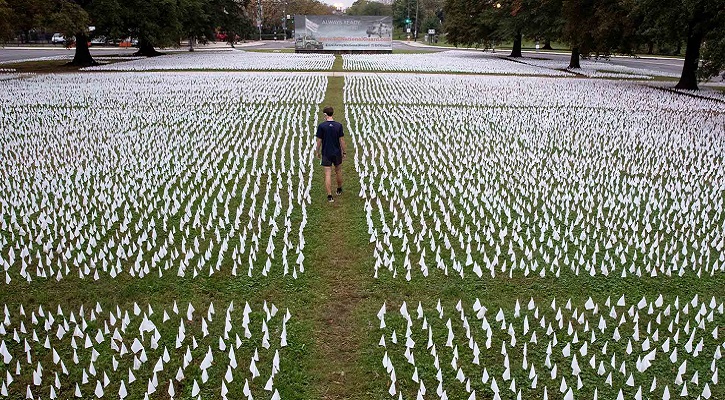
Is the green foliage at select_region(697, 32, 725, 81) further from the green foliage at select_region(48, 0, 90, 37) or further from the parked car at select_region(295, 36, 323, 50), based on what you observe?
the parked car at select_region(295, 36, 323, 50)

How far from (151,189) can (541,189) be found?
6466 millimetres

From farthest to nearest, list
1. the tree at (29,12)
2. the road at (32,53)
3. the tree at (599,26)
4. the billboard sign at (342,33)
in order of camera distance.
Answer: the billboard sign at (342,33)
the road at (32,53)
the tree at (29,12)
the tree at (599,26)

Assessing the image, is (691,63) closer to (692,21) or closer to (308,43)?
(692,21)

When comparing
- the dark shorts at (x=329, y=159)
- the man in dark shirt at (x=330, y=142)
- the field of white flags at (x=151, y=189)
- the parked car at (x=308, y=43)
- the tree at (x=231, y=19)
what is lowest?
the field of white flags at (x=151, y=189)

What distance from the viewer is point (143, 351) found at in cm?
503

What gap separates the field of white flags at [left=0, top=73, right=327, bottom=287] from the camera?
7.04m

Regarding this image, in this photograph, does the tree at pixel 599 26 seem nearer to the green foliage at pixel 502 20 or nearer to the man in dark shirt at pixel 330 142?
the green foliage at pixel 502 20

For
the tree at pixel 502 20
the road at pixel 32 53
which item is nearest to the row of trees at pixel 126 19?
the road at pixel 32 53

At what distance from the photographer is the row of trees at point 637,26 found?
2111cm

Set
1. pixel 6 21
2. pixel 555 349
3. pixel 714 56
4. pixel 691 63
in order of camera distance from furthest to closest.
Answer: pixel 6 21
pixel 691 63
pixel 714 56
pixel 555 349

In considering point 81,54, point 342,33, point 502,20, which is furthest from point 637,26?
point 342,33

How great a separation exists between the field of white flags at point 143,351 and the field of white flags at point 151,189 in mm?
965

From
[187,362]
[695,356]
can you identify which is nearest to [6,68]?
[187,362]

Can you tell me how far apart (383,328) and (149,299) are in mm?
2429
